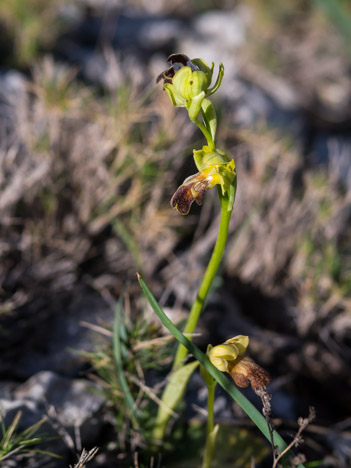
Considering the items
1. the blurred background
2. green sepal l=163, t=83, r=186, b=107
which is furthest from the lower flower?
the blurred background

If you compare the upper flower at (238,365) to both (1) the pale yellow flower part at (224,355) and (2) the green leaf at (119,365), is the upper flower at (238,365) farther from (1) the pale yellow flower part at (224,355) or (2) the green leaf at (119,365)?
(2) the green leaf at (119,365)

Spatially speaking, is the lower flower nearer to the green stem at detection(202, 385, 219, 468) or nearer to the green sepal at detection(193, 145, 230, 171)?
the green sepal at detection(193, 145, 230, 171)

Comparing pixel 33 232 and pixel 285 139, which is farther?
pixel 285 139

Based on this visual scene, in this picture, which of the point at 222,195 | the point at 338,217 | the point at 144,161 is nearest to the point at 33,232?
the point at 144,161

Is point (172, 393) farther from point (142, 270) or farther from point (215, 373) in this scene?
point (142, 270)

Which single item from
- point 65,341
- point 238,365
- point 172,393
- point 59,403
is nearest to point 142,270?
point 65,341

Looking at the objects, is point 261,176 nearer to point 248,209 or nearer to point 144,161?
point 248,209
